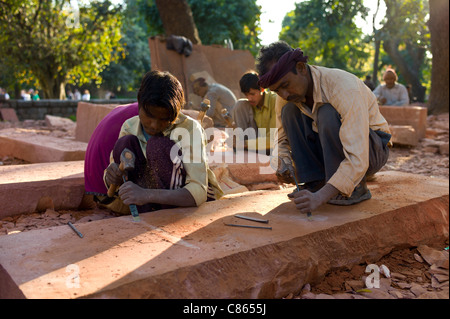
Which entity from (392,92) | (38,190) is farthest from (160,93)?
(392,92)

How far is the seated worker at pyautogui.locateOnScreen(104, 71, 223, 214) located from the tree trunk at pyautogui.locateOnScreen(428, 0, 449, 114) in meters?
8.64

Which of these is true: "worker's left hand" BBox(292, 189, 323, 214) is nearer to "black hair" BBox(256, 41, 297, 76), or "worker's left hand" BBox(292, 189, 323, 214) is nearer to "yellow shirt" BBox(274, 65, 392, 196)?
"yellow shirt" BBox(274, 65, 392, 196)

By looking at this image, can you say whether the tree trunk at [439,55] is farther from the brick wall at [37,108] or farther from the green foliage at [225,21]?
the brick wall at [37,108]

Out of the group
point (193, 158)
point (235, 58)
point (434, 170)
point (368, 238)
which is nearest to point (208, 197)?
point (193, 158)

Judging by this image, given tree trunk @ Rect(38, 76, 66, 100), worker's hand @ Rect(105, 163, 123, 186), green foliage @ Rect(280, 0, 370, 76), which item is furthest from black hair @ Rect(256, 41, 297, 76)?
green foliage @ Rect(280, 0, 370, 76)

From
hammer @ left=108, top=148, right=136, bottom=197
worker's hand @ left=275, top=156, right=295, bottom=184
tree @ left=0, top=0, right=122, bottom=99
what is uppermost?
tree @ left=0, top=0, right=122, bottom=99

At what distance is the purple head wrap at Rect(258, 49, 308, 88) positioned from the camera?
242 centimetres

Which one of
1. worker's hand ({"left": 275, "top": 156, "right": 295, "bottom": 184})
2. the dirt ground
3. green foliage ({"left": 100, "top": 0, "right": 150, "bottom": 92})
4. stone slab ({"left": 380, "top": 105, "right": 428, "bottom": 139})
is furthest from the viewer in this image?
green foliage ({"left": 100, "top": 0, "right": 150, "bottom": 92})

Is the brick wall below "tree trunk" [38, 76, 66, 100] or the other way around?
below

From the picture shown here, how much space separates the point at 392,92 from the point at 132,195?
7811mm

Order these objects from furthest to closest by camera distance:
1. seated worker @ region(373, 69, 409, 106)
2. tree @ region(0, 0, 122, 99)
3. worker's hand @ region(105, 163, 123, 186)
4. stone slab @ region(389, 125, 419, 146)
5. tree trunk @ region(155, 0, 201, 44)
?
1. tree @ region(0, 0, 122, 99)
2. tree trunk @ region(155, 0, 201, 44)
3. seated worker @ region(373, 69, 409, 106)
4. stone slab @ region(389, 125, 419, 146)
5. worker's hand @ region(105, 163, 123, 186)

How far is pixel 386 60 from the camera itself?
2775 centimetres

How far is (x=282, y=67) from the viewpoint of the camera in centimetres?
243

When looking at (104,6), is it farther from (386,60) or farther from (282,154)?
(386,60)
